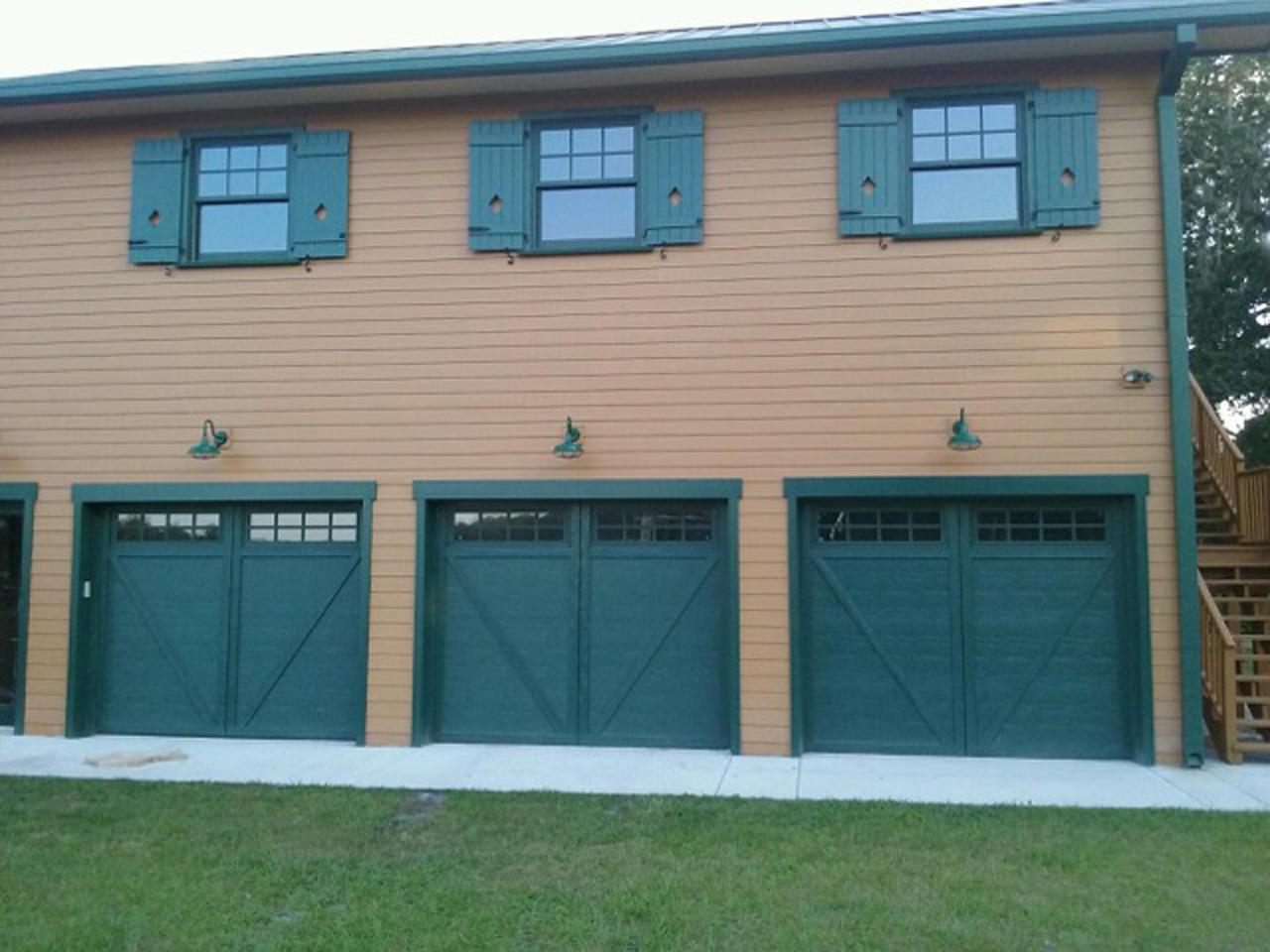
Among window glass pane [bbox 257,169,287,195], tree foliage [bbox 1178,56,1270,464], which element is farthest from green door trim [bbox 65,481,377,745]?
tree foliage [bbox 1178,56,1270,464]

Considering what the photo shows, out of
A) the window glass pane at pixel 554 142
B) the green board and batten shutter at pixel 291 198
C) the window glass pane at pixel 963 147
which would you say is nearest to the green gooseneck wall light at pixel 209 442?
the green board and batten shutter at pixel 291 198

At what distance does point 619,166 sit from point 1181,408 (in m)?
4.61

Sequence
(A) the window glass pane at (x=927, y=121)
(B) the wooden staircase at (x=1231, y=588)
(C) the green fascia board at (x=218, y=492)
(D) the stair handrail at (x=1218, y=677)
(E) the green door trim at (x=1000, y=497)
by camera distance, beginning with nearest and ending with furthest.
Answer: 1. (D) the stair handrail at (x=1218, y=677)
2. (B) the wooden staircase at (x=1231, y=588)
3. (E) the green door trim at (x=1000, y=497)
4. (A) the window glass pane at (x=927, y=121)
5. (C) the green fascia board at (x=218, y=492)

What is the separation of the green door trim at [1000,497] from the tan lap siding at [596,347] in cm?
8

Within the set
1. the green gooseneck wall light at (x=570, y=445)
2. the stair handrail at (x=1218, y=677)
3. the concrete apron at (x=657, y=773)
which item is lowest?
the concrete apron at (x=657, y=773)

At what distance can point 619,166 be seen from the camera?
8.41 m

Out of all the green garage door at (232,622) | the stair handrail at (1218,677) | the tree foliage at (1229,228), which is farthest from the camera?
the tree foliage at (1229,228)

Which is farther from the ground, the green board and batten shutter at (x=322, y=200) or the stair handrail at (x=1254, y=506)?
the green board and batten shutter at (x=322, y=200)

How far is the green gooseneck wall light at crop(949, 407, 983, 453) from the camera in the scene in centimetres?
754

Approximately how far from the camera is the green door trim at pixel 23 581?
28.7 feet

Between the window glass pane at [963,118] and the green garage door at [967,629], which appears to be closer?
the green garage door at [967,629]

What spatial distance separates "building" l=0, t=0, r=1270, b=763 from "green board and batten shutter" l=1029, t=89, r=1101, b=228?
0.09ft

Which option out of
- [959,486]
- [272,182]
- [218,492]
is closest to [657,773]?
[959,486]

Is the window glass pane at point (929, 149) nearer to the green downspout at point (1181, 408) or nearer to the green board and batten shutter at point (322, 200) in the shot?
the green downspout at point (1181, 408)
